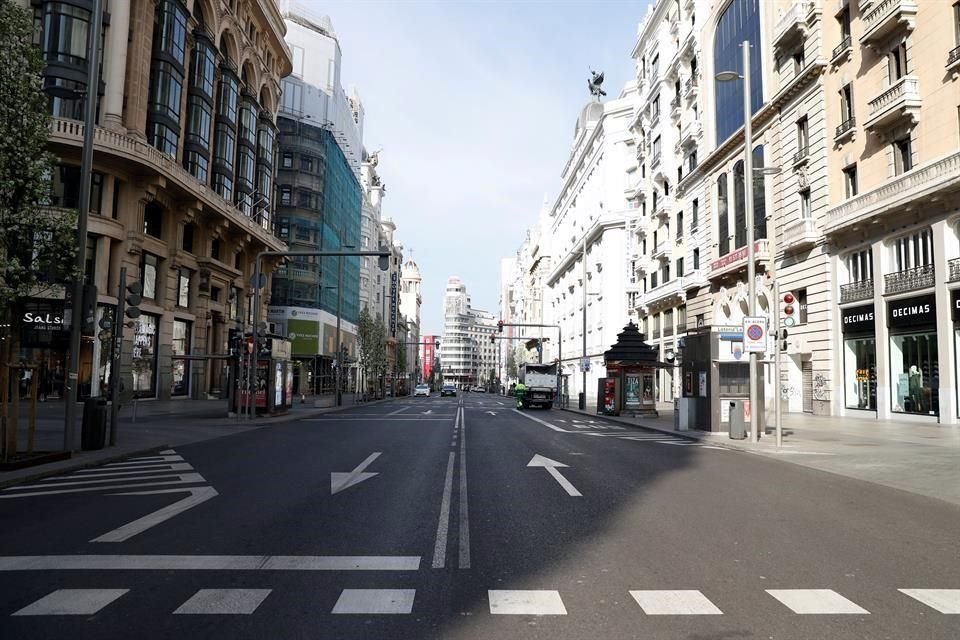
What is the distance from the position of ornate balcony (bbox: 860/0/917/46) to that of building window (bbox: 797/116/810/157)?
509 centimetres

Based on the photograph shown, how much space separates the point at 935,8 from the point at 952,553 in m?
23.9

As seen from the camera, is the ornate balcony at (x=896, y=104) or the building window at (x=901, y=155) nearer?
the ornate balcony at (x=896, y=104)

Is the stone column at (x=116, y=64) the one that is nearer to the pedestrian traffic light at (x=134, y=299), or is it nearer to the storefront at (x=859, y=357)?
the pedestrian traffic light at (x=134, y=299)

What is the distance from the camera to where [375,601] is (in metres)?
4.78

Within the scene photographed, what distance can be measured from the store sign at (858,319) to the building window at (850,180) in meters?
4.75

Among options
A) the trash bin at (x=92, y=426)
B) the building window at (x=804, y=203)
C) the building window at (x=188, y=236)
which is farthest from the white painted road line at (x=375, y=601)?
the building window at (x=188, y=236)

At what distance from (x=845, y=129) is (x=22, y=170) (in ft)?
94.0

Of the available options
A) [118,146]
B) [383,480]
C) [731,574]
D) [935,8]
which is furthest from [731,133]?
[731,574]

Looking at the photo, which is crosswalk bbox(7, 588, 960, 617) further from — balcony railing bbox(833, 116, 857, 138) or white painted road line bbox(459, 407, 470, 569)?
balcony railing bbox(833, 116, 857, 138)

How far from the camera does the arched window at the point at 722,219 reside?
127ft

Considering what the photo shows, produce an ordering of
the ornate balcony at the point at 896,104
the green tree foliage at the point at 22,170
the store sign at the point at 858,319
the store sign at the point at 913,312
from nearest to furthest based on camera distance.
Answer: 1. the green tree foliage at the point at 22,170
2. the store sign at the point at 913,312
3. the ornate balcony at the point at 896,104
4. the store sign at the point at 858,319

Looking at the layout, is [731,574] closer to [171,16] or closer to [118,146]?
[118,146]

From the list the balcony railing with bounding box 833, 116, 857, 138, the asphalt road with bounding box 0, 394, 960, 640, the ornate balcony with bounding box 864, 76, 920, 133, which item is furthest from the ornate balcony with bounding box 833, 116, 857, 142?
the asphalt road with bounding box 0, 394, 960, 640

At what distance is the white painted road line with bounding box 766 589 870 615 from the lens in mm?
4695
